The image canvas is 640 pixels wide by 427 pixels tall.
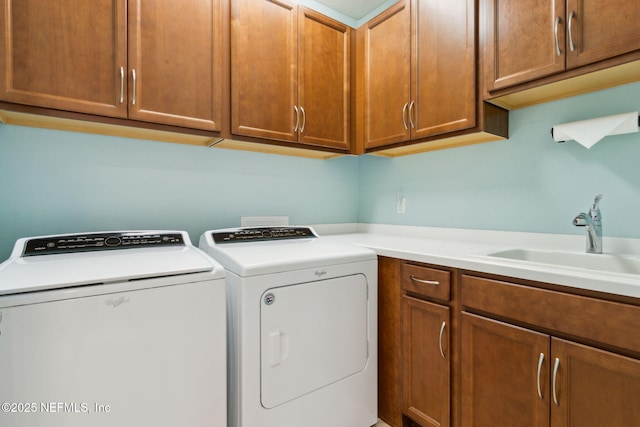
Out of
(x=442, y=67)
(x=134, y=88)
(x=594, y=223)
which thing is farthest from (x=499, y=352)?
(x=134, y=88)

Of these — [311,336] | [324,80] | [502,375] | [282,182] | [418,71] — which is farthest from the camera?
[282,182]

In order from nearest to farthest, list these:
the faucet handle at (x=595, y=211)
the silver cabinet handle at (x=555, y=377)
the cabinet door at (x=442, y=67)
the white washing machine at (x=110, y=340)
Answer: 1. the white washing machine at (x=110, y=340)
2. the silver cabinet handle at (x=555, y=377)
3. the faucet handle at (x=595, y=211)
4. the cabinet door at (x=442, y=67)

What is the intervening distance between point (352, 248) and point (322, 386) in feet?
2.24

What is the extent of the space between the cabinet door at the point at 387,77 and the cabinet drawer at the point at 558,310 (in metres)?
1.05

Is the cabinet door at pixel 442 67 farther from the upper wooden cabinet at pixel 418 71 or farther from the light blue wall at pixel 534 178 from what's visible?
the light blue wall at pixel 534 178

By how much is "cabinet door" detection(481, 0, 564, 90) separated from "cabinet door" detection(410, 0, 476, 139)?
0.29 feet

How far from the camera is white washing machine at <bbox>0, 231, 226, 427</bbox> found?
0.92m

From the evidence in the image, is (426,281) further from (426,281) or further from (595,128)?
(595,128)

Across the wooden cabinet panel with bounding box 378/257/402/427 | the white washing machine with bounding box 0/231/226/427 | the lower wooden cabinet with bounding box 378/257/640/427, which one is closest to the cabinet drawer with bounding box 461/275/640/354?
the lower wooden cabinet with bounding box 378/257/640/427

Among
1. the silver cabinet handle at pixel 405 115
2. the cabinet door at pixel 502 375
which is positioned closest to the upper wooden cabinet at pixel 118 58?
the silver cabinet handle at pixel 405 115

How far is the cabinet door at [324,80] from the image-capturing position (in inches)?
Result: 81.1

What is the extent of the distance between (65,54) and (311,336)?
1.63m

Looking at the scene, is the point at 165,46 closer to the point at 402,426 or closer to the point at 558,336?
the point at 558,336

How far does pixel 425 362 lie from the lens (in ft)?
4.99
